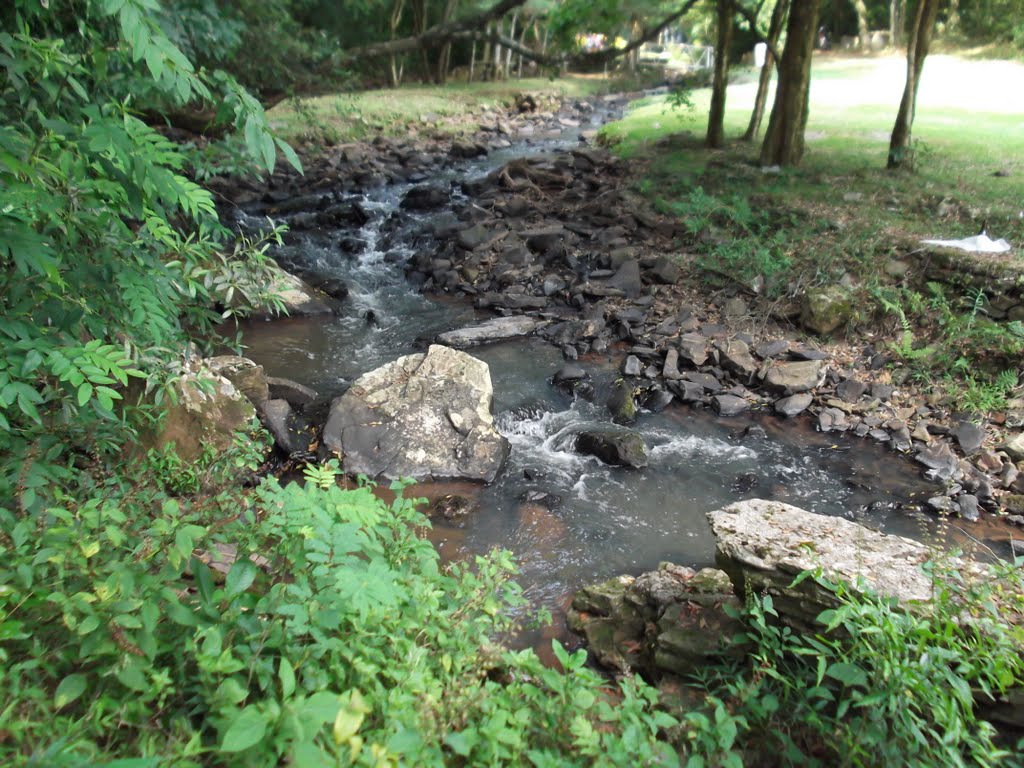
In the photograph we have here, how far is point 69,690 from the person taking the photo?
2.11 m

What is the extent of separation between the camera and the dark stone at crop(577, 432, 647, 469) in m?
7.45

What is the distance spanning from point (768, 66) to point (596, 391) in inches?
475

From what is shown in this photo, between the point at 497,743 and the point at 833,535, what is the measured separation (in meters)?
2.83

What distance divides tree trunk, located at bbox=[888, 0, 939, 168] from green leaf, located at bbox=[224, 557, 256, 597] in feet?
47.5

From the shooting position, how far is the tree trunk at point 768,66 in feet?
49.5

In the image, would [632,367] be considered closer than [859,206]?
Yes

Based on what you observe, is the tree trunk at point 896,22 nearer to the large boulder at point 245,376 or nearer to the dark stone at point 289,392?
the dark stone at point 289,392

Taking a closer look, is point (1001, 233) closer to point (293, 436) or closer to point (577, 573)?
point (577, 573)

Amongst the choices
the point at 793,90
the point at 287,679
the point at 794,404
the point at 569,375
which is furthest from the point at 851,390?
the point at 287,679

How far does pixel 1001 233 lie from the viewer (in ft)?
32.0

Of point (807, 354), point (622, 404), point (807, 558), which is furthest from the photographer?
point (807, 354)

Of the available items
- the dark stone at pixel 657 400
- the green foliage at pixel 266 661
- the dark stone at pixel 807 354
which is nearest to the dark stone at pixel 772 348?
the dark stone at pixel 807 354

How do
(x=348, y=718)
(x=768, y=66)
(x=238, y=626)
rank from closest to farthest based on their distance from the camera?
(x=348, y=718) → (x=238, y=626) → (x=768, y=66)

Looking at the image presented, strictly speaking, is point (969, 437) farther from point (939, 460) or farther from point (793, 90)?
point (793, 90)
